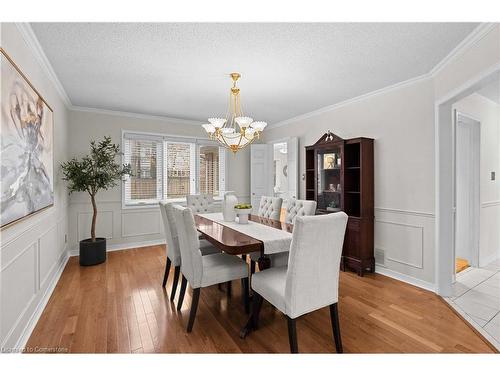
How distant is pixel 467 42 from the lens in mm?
2117

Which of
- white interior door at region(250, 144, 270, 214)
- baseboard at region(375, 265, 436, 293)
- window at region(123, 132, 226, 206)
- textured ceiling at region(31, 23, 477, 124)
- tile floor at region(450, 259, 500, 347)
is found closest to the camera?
textured ceiling at region(31, 23, 477, 124)

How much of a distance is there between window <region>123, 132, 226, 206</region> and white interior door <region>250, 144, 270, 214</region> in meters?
0.63

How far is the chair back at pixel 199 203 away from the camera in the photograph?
3.96m

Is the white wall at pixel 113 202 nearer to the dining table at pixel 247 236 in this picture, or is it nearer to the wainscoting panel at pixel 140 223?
the wainscoting panel at pixel 140 223

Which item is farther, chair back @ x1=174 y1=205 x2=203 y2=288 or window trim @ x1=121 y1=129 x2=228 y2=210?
window trim @ x1=121 y1=129 x2=228 y2=210

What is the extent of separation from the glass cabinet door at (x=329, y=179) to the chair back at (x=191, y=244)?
2.27 meters

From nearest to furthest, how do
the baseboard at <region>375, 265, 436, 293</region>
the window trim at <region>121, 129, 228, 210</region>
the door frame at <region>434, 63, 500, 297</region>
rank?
1. the door frame at <region>434, 63, 500, 297</region>
2. the baseboard at <region>375, 265, 436, 293</region>
3. the window trim at <region>121, 129, 228, 210</region>

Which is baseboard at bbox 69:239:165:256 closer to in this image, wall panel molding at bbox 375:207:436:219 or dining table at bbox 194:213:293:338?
dining table at bbox 194:213:293:338

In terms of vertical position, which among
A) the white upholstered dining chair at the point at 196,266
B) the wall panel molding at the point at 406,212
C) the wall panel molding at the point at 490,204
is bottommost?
the white upholstered dining chair at the point at 196,266

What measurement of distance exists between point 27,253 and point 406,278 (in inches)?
154

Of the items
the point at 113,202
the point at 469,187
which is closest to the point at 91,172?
the point at 113,202

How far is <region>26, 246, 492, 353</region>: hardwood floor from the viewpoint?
1.87m

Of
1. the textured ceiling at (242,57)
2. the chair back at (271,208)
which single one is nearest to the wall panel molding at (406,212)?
the chair back at (271,208)

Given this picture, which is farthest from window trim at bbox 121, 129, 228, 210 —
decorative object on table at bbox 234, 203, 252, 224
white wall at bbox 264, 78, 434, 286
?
white wall at bbox 264, 78, 434, 286
